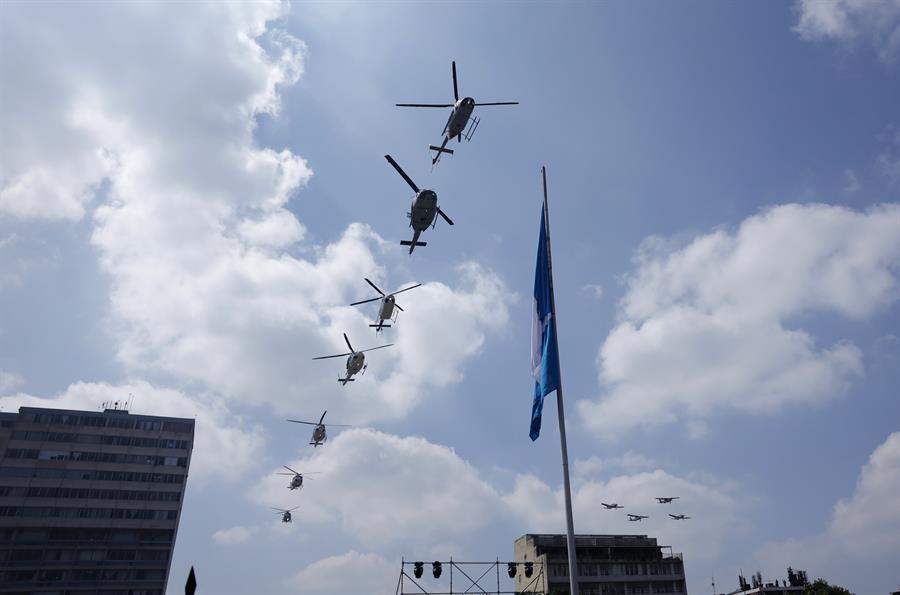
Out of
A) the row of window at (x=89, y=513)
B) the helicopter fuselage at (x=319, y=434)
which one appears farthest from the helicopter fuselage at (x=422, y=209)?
the row of window at (x=89, y=513)

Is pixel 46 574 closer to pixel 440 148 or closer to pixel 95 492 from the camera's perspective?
pixel 95 492

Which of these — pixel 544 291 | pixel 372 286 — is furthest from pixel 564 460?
pixel 372 286

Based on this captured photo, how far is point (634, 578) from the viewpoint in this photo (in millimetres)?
110375

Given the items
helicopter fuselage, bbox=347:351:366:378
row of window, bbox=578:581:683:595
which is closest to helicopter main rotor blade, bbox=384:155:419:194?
helicopter fuselage, bbox=347:351:366:378

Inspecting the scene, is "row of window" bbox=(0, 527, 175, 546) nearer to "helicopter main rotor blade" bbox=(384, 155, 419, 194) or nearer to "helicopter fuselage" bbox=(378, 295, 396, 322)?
"helicopter fuselage" bbox=(378, 295, 396, 322)

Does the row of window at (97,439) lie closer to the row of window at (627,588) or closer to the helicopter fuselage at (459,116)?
the row of window at (627,588)

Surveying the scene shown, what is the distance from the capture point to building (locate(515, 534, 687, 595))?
107250 millimetres

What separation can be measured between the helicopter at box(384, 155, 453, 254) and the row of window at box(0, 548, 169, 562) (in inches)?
3979

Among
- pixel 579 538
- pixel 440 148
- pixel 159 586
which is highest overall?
pixel 440 148

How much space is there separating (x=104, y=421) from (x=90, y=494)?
14.0m

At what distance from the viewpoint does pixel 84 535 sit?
102 meters

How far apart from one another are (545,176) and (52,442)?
118766 millimetres

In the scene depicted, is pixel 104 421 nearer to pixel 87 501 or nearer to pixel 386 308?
pixel 87 501

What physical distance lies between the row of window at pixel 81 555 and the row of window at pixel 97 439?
19024 millimetres
